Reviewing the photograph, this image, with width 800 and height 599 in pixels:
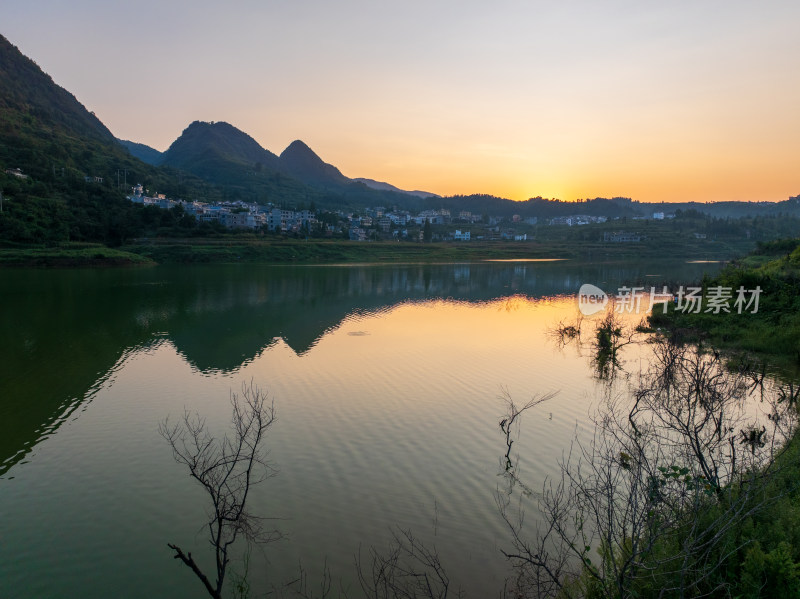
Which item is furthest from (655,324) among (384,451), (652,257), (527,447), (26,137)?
(26,137)

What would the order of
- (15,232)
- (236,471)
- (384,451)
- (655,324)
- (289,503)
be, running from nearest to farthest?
(289,503), (236,471), (384,451), (655,324), (15,232)

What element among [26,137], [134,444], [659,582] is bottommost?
[134,444]

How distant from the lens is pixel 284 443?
35.2 feet

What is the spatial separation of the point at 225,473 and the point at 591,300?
32048mm

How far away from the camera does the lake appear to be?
277 inches

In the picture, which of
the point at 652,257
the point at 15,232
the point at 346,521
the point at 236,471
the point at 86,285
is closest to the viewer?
the point at 346,521

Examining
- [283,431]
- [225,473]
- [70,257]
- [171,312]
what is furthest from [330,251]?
[225,473]

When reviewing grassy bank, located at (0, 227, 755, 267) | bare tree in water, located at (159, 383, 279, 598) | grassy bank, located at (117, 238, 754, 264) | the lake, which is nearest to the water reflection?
the lake

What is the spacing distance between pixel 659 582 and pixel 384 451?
5.96 m

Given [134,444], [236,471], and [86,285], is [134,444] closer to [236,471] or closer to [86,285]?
[236,471]

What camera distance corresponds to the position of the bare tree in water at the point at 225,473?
224 inches

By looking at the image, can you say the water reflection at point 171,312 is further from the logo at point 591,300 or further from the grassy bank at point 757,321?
the grassy bank at point 757,321

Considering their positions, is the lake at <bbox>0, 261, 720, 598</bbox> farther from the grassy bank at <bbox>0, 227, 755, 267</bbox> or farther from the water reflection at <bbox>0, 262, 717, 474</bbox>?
the grassy bank at <bbox>0, 227, 755, 267</bbox>

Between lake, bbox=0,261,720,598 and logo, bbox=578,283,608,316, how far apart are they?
4.65 meters
